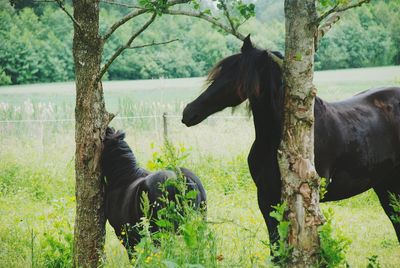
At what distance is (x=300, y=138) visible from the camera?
9.72ft

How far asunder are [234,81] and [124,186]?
5.22 ft

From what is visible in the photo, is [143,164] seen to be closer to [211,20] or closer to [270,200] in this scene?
[270,200]

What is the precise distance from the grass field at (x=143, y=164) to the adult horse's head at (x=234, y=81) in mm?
193

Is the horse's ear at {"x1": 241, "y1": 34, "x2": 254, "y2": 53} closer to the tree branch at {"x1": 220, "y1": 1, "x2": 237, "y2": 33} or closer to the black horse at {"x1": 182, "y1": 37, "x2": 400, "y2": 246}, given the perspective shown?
the black horse at {"x1": 182, "y1": 37, "x2": 400, "y2": 246}

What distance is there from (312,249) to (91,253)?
6.54 feet

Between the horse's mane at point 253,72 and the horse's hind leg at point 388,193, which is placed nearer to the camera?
the horse's mane at point 253,72

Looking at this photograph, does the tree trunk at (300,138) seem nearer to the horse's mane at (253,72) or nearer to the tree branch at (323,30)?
the tree branch at (323,30)

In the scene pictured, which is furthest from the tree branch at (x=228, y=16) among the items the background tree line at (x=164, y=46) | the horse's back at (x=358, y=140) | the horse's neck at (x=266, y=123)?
the background tree line at (x=164, y=46)

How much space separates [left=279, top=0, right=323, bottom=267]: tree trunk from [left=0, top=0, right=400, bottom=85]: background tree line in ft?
62.3

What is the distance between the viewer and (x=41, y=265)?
4441 millimetres

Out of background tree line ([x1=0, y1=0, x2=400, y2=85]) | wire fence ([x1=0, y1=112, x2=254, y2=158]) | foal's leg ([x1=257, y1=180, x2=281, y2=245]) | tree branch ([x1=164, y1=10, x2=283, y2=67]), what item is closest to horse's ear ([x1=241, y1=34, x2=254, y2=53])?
tree branch ([x1=164, y1=10, x2=283, y2=67])

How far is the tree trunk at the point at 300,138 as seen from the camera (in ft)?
9.57

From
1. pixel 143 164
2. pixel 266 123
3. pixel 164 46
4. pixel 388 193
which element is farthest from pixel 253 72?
pixel 164 46

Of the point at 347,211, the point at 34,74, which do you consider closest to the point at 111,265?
the point at 347,211
